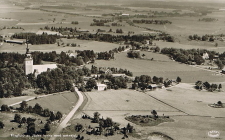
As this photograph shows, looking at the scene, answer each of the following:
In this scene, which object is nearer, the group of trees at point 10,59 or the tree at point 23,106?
the tree at point 23,106

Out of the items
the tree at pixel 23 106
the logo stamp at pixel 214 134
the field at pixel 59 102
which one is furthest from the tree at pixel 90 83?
the logo stamp at pixel 214 134

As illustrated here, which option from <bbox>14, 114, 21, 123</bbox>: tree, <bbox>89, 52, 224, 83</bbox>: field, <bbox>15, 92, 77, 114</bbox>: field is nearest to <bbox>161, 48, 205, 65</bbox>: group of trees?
<bbox>89, 52, 224, 83</bbox>: field

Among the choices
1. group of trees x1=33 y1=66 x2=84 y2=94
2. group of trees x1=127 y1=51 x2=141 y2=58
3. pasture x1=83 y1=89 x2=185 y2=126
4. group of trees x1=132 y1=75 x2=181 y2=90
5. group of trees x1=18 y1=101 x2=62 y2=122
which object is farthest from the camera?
group of trees x1=127 y1=51 x2=141 y2=58

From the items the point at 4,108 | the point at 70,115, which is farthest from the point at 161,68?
the point at 4,108

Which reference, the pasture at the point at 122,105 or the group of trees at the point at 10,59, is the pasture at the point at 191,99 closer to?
the pasture at the point at 122,105

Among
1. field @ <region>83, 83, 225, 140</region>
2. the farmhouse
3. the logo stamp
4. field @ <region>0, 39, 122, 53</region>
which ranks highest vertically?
field @ <region>0, 39, 122, 53</region>

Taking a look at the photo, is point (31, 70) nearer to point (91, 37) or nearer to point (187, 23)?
point (91, 37)

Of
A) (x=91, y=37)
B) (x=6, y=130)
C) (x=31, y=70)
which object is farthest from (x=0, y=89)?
(x=91, y=37)

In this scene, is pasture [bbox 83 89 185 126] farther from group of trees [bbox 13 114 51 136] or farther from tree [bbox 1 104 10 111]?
tree [bbox 1 104 10 111]

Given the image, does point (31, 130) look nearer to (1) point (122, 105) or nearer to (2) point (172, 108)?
(1) point (122, 105)
